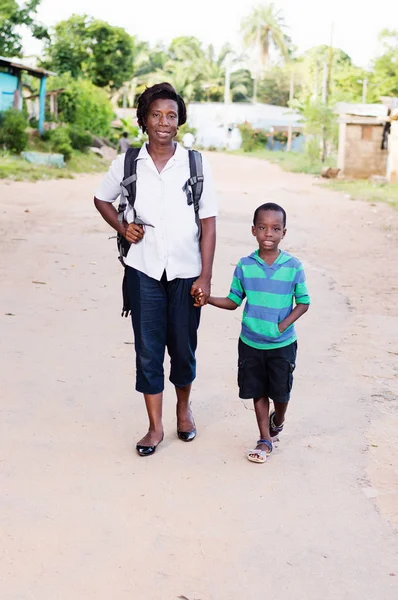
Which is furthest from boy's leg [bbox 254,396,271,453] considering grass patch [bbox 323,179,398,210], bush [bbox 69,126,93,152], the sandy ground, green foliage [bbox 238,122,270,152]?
green foliage [bbox 238,122,270,152]

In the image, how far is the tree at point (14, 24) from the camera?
95.4 ft

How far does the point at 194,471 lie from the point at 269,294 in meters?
0.88

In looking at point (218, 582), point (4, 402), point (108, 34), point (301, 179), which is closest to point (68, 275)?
point (4, 402)

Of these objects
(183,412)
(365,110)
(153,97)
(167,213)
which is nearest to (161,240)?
(167,213)

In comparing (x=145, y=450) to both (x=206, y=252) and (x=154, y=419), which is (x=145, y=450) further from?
(x=206, y=252)

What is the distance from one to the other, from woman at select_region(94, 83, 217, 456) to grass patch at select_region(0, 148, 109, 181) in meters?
15.2

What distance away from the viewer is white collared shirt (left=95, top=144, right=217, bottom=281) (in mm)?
3461

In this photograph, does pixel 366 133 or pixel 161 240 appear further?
pixel 366 133

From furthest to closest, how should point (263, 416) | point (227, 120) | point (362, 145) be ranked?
point (227, 120)
point (362, 145)
point (263, 416)

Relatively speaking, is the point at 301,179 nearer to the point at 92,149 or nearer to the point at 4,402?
the point at 92,149

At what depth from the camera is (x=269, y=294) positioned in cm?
350

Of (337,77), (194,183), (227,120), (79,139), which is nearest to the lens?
(194,183)

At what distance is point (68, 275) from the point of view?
796 cm

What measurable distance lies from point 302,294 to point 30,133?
22.4 m
